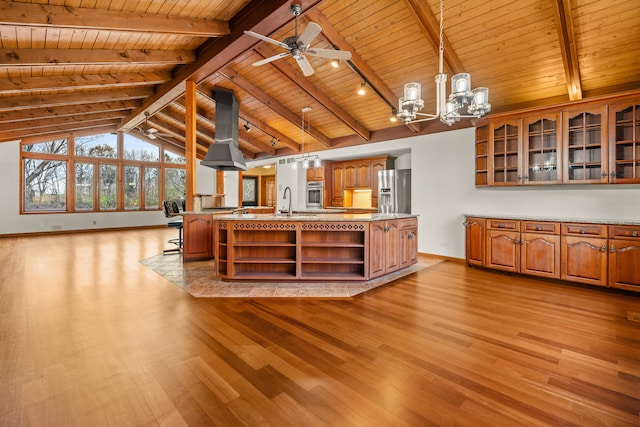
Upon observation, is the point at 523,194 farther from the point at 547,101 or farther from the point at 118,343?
the point at 118,343

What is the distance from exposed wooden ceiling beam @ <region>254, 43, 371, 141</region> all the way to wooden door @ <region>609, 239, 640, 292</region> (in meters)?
4.73

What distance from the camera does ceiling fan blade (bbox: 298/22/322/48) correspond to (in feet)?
9.05

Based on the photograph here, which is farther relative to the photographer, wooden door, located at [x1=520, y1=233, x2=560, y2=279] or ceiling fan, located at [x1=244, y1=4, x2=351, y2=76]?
wooden door, located at [x1=520, y1=233, x2=560, y2=279]

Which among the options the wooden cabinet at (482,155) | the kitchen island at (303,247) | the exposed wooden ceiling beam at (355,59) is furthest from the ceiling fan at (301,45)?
the wooden cabinet at (482,155)

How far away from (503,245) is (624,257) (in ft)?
4.30

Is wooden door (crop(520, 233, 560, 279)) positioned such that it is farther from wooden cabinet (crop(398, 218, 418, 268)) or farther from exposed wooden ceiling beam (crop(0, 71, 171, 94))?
exposed wooden ceiling beam (crop(0, 71, 171, 94))

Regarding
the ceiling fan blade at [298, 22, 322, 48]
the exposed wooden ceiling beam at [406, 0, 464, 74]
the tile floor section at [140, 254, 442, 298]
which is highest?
the exposed wooden ceiling beam at [406, 0, 464, 74]

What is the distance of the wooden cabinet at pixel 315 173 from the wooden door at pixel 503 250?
476cm

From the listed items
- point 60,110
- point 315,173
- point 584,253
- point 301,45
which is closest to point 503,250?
point 584,253

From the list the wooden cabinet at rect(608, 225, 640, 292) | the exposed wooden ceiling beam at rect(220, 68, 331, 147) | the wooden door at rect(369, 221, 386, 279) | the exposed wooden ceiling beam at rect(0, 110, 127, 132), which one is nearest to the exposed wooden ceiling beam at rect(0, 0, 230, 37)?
the exposed wooden ceiling beam at rect(220, 68, 331, 147)

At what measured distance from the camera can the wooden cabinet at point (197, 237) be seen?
541cm

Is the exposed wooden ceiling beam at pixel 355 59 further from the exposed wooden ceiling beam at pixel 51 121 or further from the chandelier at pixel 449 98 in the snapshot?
the exposed wooden ceiling beam at pixel 51 121

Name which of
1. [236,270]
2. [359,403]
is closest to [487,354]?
[359,403]

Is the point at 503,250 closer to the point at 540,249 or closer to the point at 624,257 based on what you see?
the point at 540,249
